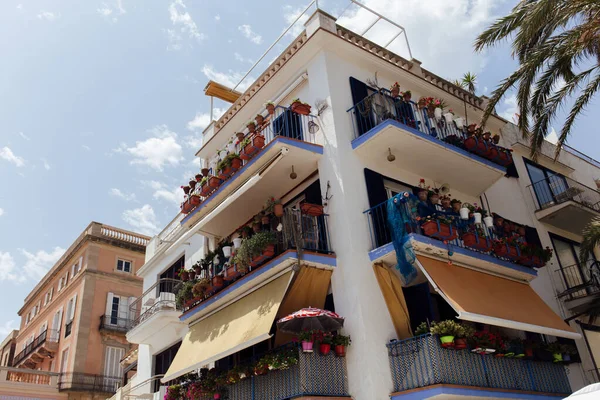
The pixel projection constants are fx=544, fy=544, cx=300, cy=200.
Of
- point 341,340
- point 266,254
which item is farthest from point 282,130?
point 341,340

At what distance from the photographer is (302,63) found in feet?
51.7

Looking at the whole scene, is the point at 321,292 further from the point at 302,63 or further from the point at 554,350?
the point at 302,63

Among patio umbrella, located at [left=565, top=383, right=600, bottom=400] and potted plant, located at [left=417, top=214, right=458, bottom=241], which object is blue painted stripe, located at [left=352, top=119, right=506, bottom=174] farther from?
patio umbrella, located at [left=565, top=383, right=600, bottom=400]

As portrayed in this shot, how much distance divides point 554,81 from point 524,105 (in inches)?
35.3

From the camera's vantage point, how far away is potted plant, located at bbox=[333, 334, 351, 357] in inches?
436

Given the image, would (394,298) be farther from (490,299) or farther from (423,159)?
(423,159)

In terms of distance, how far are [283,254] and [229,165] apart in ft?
13.6

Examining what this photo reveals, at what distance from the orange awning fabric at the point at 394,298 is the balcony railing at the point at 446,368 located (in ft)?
2.02

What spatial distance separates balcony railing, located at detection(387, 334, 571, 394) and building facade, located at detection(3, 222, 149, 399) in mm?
25554

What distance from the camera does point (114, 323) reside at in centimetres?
3456

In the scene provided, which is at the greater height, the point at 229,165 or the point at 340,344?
the point at 229,165

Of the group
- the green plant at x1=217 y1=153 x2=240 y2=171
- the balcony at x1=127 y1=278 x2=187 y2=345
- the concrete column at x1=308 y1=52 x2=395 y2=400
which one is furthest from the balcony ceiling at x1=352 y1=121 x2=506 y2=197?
the balcony at x1=127 y1=278 x2=187 y2=345

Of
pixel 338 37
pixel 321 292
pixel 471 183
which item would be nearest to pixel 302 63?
pixel 338 37

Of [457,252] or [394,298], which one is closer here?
[394,298]
